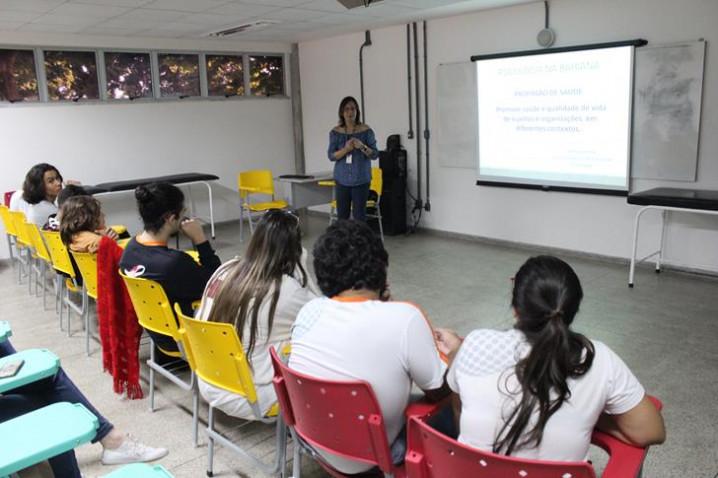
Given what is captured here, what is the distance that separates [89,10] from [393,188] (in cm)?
352

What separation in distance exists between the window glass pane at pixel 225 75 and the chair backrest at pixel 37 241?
12.2ft

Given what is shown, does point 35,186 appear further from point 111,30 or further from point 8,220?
point 111,30

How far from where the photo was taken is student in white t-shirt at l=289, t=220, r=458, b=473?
1551 millimetres

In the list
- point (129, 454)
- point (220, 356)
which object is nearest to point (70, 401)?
point (129, 454)

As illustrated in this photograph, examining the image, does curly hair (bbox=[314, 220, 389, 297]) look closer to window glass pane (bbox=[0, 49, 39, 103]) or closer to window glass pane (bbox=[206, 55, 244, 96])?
window glass pane (bbox=[0, 49, 39, 103])

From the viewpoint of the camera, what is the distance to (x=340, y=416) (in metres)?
1.60

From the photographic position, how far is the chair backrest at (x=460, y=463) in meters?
1.16

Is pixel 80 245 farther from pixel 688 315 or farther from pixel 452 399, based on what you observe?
pixel 688 315

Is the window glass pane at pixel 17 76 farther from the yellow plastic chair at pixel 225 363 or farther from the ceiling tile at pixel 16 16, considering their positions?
the yellow plastic chair at pixel 225 363

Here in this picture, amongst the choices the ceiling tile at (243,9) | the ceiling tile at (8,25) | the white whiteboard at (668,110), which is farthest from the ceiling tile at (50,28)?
the white whiteboard at (668,110)

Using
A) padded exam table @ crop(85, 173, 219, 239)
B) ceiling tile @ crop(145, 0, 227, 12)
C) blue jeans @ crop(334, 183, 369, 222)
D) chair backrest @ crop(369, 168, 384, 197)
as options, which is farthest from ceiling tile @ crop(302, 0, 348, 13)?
padded exam table @ crop(85, 173, 219, 239)

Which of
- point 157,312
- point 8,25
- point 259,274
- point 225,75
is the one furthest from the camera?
point 225,75

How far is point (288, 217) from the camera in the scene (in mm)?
2252

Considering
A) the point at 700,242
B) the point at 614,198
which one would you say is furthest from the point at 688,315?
the point at 614,198
